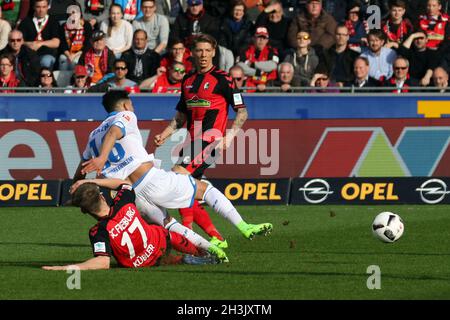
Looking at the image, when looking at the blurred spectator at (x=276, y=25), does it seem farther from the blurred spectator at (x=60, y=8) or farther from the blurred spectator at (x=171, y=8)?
the blurred spectator at (x=60, y=8)

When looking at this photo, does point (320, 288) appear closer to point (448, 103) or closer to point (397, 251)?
point (397, 251)

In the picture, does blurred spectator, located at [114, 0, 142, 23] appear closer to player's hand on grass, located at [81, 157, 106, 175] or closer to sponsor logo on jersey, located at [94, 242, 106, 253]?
player's hand on grass, located at [81, 157, 106, 175]

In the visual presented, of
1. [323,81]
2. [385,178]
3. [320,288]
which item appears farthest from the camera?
[323,81]

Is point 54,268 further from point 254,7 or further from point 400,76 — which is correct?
point 254,7

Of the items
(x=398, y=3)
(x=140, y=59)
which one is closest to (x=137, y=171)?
(x=140, y=59)

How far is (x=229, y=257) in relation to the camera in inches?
529

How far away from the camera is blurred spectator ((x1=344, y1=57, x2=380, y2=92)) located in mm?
22188

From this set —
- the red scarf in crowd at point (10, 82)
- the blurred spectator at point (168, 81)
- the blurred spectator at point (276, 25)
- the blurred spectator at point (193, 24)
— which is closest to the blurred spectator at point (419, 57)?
the blurred spectator at point (276, 25)

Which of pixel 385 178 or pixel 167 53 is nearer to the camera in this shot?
pixel 385 178

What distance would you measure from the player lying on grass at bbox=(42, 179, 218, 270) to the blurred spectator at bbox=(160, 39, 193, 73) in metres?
10.3

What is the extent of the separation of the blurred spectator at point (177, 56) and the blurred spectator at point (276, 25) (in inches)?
68.3

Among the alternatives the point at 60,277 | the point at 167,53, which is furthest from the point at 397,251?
the point at 167,53

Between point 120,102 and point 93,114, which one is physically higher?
point 120,102

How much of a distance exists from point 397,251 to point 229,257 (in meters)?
1.96
